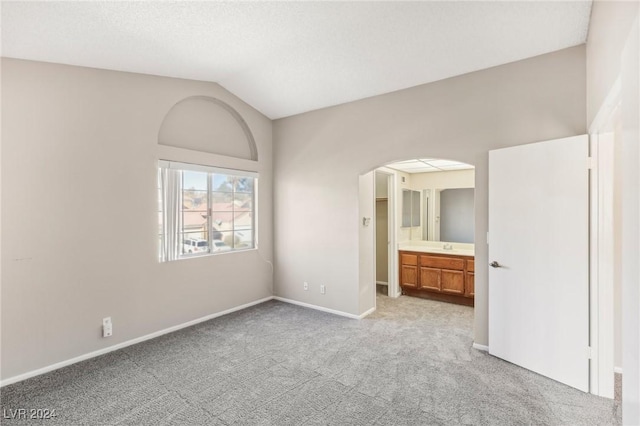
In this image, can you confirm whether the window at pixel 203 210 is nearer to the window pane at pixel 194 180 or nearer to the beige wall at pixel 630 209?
the window pane at pixel 194 180

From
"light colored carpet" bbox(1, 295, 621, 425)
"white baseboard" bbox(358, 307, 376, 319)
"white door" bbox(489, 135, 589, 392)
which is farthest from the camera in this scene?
"white baseboard" bbox(358, 307, 376, 319)

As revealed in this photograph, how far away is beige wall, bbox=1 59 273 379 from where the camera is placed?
8.73 feet

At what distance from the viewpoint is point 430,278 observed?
5.02 meters

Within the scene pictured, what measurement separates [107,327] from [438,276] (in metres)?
4.49

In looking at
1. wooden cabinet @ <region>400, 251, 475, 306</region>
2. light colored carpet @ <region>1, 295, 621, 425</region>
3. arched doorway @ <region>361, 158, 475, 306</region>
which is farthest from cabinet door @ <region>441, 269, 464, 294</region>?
light colored carpet @ <region>1, 295, 621, 425</region>

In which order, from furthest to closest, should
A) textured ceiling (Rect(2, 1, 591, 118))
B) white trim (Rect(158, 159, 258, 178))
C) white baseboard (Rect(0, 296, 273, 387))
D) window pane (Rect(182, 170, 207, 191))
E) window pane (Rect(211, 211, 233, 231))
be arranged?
1. window pane (Rect(211, 211, 233, 231))
2. window pane (Rect(182, 170, 207, 191))
3. white trim (Rect(158, 159, 258, 178))
4. white baseboard (Rect(0, 296, 273, 387))
5. textured ceiling (Rect(2, 1, 591, 118))

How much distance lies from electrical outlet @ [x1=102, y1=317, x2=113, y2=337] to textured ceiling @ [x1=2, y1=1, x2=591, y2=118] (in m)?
2.55

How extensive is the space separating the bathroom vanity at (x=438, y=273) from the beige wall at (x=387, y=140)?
146 cm

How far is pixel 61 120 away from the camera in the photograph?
2896 mm

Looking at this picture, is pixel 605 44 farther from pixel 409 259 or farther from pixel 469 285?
pixel 409 259

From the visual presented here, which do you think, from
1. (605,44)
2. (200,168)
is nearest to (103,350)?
→ (200,168)

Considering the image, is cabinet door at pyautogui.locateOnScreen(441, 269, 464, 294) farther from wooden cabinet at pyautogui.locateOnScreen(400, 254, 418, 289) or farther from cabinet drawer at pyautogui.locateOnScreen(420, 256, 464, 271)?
wooden cabinet at pyautogui.locateOnScreen(400, 254, 418, 289)

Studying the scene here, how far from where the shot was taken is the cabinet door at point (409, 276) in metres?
5.17

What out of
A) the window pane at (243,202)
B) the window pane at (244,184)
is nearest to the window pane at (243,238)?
the window pane at (243,202)
